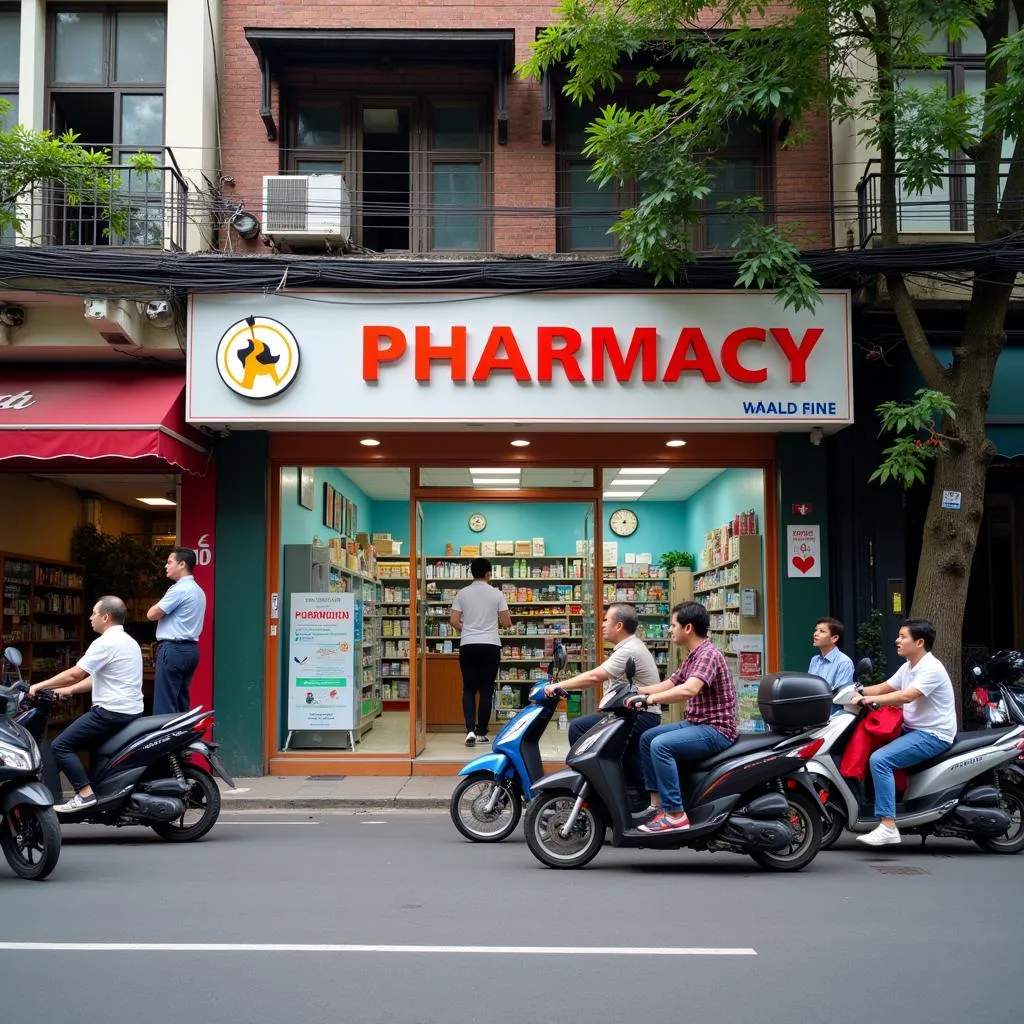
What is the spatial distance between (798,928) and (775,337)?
24.2 feet

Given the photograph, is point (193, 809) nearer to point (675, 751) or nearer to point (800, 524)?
point (675, 751)

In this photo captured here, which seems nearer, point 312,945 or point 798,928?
point 312,945

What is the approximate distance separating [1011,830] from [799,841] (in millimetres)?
1998

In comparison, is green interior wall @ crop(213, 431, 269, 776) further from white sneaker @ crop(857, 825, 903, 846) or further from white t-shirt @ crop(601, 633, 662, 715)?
white sneaker @ crop(857, 825, 903, 846)

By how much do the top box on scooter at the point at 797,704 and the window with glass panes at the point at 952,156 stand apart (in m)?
7.00

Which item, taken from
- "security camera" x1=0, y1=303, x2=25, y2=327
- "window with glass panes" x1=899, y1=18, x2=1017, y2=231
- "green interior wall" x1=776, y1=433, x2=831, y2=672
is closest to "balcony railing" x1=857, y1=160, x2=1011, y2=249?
"window with glass panes" x1=899, y1=18, x2=1017, y2=231

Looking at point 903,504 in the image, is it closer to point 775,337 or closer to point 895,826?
A: point 775,337

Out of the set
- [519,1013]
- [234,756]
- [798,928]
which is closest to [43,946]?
[519,1013]

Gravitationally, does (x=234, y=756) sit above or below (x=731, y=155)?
below

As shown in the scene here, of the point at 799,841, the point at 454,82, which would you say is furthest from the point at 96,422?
the point at 799,841

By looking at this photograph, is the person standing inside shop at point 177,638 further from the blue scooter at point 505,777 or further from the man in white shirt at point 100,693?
the blue scooter at point 505,777

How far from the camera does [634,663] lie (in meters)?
8.70

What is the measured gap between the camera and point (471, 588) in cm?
1389

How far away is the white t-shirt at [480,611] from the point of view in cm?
1379
